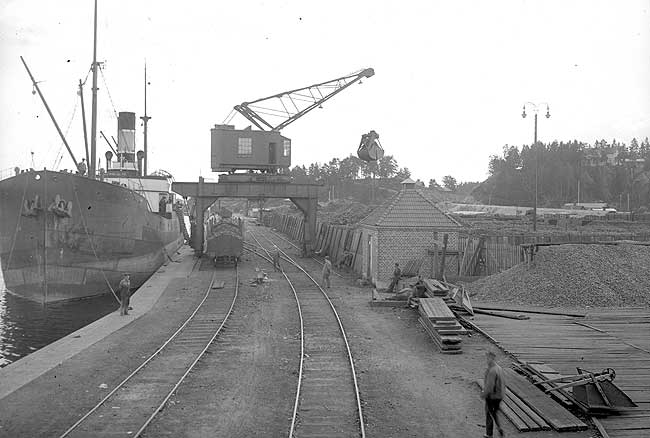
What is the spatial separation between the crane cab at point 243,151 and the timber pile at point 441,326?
24774 millimetres

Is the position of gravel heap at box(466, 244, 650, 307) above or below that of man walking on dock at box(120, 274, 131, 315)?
above

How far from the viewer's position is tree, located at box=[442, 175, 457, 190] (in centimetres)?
16075

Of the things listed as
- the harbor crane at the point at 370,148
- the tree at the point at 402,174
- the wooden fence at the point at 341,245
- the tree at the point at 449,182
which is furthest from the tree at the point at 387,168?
the harbor crane at the point at 370,148

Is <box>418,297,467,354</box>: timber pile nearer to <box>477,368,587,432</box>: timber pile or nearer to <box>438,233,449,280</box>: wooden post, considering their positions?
<box>477,368,587,432</box>: timber pile

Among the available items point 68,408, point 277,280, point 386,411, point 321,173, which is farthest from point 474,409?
point 321,173

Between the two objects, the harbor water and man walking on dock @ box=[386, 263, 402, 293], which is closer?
the harbor water

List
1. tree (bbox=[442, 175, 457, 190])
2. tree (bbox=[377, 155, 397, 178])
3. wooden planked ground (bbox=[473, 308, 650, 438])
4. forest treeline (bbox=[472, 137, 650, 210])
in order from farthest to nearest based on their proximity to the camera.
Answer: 1. tree (bbox=[442, 175, 457, 190])
2. tree (bbox=[377, 155, 397, 178])
3. forest treeline (bbox=[472, 137, 650, 210])
4. wooden planked ground (bbox=[473, 308, 650, 438])

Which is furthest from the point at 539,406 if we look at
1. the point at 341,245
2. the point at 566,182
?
the point at 566,182

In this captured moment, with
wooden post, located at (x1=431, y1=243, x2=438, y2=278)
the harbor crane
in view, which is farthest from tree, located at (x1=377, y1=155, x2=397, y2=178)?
wooden post, located at (x1=431, y1=243, x2=438, y2=278)

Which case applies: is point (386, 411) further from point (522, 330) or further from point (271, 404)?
point (522, 330)

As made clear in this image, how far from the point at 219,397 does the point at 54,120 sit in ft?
81.5

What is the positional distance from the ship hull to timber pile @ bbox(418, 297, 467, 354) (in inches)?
586

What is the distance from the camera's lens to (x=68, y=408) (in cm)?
991

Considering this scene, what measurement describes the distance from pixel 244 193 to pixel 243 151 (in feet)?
11.6
